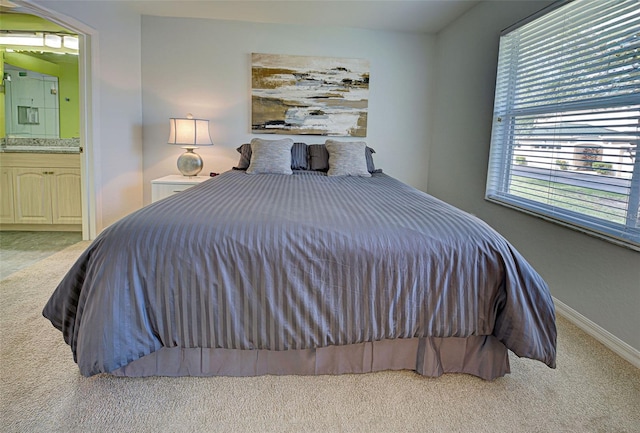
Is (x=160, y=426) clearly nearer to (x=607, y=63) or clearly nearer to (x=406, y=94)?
(x=607, y=63)

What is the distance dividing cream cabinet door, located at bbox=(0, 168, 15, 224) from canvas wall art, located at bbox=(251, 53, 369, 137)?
2459 mm

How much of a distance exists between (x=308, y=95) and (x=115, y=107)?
1.88 m

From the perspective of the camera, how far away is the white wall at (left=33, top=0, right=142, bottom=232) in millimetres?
3387

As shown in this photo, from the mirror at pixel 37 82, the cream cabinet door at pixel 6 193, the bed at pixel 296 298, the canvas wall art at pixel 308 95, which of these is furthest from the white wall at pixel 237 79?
the bed at pixel 296 298

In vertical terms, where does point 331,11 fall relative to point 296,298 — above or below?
above

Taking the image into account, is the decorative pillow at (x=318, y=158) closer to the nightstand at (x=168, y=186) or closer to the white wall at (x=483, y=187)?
the nightstand at (x=168, y=186)

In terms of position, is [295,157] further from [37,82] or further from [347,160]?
[37,82]

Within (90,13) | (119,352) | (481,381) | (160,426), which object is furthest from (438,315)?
(90,13)

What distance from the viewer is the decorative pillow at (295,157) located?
139 inches

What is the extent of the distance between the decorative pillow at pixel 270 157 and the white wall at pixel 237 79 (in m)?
0.60

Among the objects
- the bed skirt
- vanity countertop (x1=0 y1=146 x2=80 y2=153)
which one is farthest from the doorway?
the bed skirt

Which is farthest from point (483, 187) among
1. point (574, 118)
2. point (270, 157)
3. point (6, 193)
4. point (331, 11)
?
point (6, 193)

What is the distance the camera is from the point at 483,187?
318 centimetres

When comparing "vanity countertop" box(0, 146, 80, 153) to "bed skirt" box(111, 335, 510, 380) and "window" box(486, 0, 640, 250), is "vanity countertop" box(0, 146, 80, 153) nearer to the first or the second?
"bed skirt" box(111, 335, 510, 380)
